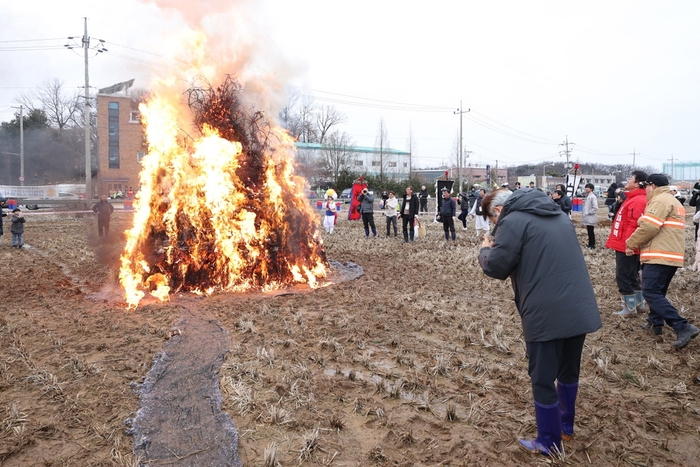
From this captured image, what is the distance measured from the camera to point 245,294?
866cm

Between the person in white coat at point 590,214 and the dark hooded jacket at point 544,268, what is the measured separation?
37.8 ft

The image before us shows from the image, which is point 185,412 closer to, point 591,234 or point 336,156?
point 591,234

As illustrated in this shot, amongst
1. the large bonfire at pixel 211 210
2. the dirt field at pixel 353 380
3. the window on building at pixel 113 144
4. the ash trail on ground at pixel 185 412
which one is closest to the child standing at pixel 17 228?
the dirt field at pixel 353 380

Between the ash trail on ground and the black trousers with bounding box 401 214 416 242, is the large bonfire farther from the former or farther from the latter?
the black trousers with bounding box 401 214 416 242

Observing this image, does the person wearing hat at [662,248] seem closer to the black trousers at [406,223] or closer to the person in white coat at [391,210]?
the black trousers at [406,223]

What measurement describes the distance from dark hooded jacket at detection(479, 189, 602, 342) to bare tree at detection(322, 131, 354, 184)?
45.5 meters

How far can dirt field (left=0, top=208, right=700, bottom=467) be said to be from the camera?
3527 millimetres

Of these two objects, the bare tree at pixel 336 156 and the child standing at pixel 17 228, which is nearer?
the child standing at pixel 17 228

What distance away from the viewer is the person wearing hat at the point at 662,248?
5.58 meters

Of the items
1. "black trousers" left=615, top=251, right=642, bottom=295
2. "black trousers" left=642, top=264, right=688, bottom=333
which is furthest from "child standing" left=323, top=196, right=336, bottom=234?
"black trousers" left=642, top=264, right=688, bottom=333

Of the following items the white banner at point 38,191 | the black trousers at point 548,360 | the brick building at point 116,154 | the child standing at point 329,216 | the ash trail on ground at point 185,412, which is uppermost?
the brick building at point 116,154

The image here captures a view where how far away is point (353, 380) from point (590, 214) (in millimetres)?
Result: 11714

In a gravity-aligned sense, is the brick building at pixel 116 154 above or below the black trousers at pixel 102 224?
above

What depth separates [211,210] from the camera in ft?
29.6
